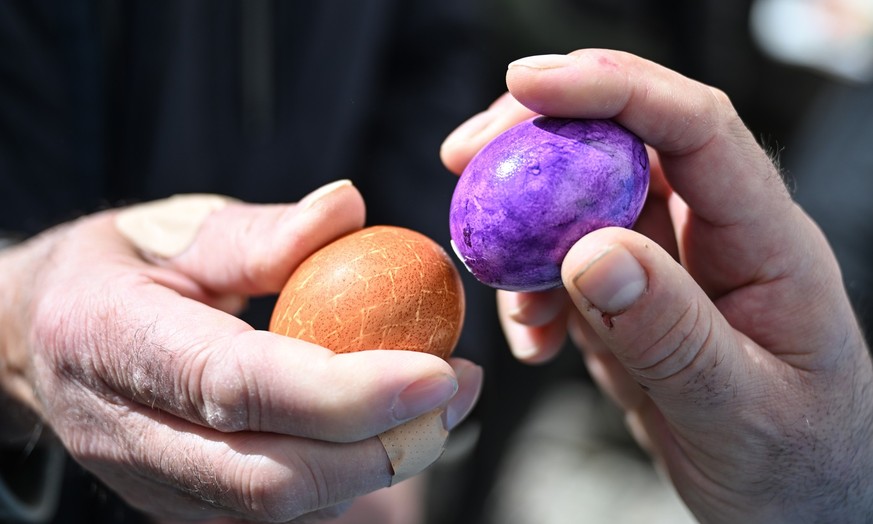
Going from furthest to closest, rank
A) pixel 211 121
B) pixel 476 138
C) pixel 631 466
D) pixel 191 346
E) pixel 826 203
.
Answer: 1. pixel 631 466
2. pixel 826 203
3. pixel 211 121
4. pixel 476 138
5. pixel 191 346

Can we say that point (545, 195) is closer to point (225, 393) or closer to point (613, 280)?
point (613, 280)

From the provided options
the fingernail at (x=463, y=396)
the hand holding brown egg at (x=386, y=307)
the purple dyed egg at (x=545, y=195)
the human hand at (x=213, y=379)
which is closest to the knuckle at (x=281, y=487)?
the human hand at (x=213, y=379)

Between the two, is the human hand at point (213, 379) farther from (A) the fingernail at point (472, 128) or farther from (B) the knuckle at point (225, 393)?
(A) the fingernail at point (472, 128)

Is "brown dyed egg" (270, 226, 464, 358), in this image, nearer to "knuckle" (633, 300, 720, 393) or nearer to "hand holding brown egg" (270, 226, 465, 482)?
"hand holding brown egg" (270, 226, 465, 482)

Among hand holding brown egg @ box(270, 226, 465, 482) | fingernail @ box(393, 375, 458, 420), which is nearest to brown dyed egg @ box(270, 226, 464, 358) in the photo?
hand holding brown egg @ box(270, 226, 465, 482)

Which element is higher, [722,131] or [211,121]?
[722,131]

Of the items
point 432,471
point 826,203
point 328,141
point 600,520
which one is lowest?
point 600,520

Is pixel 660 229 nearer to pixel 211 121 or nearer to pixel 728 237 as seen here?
pixel 728 237

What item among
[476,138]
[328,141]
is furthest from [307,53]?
[476,138]
